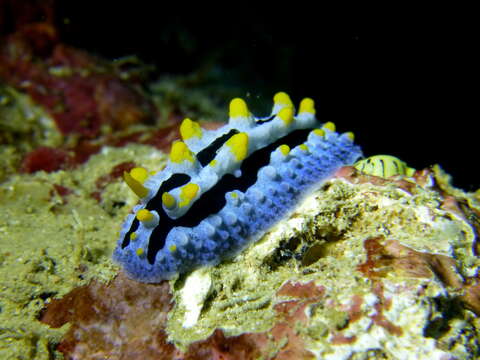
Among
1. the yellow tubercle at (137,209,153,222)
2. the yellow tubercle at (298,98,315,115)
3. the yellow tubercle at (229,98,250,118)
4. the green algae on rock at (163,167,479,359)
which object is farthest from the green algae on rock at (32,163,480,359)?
the yellow tubercle at (229,98,250,118)

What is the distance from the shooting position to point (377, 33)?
6387mm

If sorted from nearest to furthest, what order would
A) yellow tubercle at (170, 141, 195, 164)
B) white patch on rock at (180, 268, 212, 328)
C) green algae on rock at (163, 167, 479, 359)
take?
1. green algae on rock at (163, 167, 479, 359)
2. white patch on rock at (180, 268, 212, 328)
3. yellow tubercle at (170, 141, 195, 164)

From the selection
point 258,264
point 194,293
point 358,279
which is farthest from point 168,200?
point 358,279

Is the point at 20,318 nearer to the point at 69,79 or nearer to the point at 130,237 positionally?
the point at 130,237

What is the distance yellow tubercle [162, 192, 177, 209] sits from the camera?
2391mm

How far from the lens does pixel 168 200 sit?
2406 mm

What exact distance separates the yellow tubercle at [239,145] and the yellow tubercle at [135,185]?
0.79 m

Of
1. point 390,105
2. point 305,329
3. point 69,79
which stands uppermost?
point 69,79

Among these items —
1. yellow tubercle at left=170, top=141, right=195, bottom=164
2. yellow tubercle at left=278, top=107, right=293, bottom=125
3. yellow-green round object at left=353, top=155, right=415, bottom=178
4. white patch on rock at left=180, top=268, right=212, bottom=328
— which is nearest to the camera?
white patch on rock at left=180, top=268, right=212, bottom=328

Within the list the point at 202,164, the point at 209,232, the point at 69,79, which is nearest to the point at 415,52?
the point at 202,164

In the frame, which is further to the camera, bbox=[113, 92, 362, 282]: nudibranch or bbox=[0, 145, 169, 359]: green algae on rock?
bbox=[113, 92, 362, 282]: nudibranch

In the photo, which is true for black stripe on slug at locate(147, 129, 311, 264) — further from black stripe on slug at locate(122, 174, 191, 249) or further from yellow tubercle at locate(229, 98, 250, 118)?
yellow tubercle at locate(229, 98, 250, 118)

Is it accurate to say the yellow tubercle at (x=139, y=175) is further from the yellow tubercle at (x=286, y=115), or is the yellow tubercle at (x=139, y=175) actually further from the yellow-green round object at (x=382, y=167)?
the yellow-green round object at (x=382, y=167)

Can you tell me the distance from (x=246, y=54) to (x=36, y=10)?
5028mm
